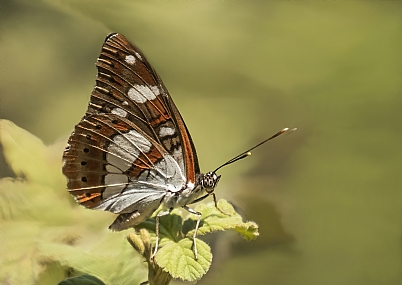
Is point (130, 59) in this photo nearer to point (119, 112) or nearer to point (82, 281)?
point (119, 112)

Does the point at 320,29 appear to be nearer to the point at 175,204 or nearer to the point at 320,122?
the point at 320,122

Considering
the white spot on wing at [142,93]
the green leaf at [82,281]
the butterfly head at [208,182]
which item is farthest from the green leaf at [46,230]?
the white spot on wing at [142,93]

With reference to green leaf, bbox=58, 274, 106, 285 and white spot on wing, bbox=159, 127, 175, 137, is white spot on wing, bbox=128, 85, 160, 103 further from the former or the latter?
green leaf, bbox=58, 274, 106, 285

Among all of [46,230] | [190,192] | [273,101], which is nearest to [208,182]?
[190,192]

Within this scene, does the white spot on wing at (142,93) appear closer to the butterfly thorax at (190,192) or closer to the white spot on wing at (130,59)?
the white spot on wing at (130,59)

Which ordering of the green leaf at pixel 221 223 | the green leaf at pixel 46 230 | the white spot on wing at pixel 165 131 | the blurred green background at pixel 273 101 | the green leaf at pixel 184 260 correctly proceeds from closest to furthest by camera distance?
1. the green leaf at pixel 184 260
2. the green leaf at pixel 221 223
3. the white spot on wing at pixel 165 131
4. the green leaf at pixel 46 230
5. the blurred green background at pixel 273 101

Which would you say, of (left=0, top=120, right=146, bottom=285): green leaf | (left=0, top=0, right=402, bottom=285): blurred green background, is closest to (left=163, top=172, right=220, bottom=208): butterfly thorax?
(left=0, top=120, right=146, bottom=285): green leaf

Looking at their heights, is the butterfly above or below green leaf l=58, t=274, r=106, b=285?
above
